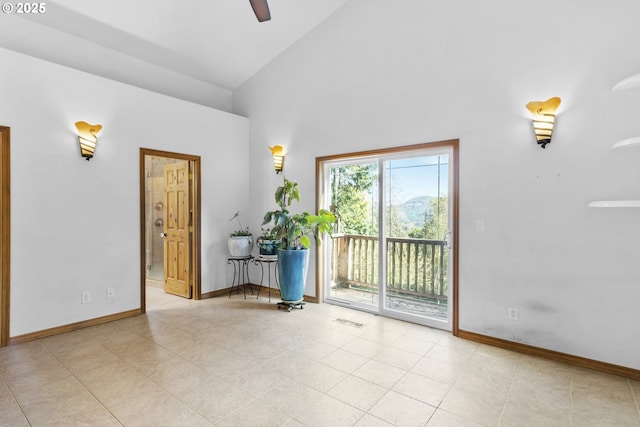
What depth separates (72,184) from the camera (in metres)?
3.61

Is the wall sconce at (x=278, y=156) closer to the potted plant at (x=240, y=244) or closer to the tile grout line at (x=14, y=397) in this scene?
the potted plant at (x=240, y=244)

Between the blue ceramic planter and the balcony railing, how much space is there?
0.56 meters

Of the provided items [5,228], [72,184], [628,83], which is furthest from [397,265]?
[5,228]

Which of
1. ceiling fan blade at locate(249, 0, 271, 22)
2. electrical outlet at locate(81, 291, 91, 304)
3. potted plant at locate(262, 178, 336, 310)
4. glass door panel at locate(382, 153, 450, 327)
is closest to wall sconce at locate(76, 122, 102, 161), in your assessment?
electrical outlet at locate(81, 291, 91, 304)

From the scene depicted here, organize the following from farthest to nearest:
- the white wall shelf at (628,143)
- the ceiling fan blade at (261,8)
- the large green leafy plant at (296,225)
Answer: the large green leafy plant at (296,225) < the ceiling fan blade at (261,8) < the white wall shelf at (628,143)

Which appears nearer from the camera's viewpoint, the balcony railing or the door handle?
the door handle

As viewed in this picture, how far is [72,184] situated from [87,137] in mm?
553

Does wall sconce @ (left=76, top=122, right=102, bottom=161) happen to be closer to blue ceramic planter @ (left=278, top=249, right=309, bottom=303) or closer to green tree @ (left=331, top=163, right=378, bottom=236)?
blue ceramic planter @ (left=278, top=249, right=309, bottom=303)

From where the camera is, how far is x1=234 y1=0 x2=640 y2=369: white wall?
2641 millimetres

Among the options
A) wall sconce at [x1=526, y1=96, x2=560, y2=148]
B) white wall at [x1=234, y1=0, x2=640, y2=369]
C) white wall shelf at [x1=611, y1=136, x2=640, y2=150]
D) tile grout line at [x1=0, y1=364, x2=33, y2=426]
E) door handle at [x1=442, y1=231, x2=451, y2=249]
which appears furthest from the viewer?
door handle at [x1=442, y1=231, x2=451, y2=249]

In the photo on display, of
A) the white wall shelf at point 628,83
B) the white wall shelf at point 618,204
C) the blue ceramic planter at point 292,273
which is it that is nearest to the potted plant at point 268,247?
the blue ceramic planter at point 292,273

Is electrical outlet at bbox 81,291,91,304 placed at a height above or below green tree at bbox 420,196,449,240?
below

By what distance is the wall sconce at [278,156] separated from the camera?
195 inches

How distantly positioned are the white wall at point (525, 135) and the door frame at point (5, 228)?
12.1 feet
